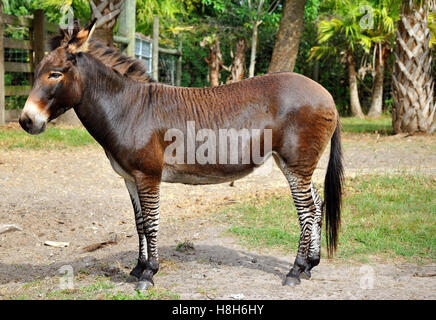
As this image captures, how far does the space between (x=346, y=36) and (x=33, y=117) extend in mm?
15082

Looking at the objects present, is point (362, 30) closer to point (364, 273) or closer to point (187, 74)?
point (187, 74)

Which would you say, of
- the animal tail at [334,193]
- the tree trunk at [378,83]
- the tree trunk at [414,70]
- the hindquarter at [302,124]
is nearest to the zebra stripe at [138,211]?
the hindquarter at [302,124]

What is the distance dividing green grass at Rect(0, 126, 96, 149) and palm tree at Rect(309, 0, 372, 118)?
856 cm

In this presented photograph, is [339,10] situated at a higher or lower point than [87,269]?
higher

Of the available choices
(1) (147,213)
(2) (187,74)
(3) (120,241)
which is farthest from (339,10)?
(1) (147,213)

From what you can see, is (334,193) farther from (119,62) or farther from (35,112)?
(35,112)

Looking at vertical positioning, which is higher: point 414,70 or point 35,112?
point 35,112

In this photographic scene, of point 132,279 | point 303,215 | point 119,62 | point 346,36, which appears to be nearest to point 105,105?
point 119,62

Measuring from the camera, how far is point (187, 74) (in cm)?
2189

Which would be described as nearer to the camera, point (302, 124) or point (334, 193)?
point (302, 124)

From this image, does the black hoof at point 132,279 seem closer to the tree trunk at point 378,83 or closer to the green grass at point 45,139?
the green grass at point 45,139

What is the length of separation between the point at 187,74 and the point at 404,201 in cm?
1523

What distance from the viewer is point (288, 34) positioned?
13.5m

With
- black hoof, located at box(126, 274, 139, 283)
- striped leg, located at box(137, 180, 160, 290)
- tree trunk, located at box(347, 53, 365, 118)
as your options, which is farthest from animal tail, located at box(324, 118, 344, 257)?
tree trunk, located at box(347, 53, 365, 118)
